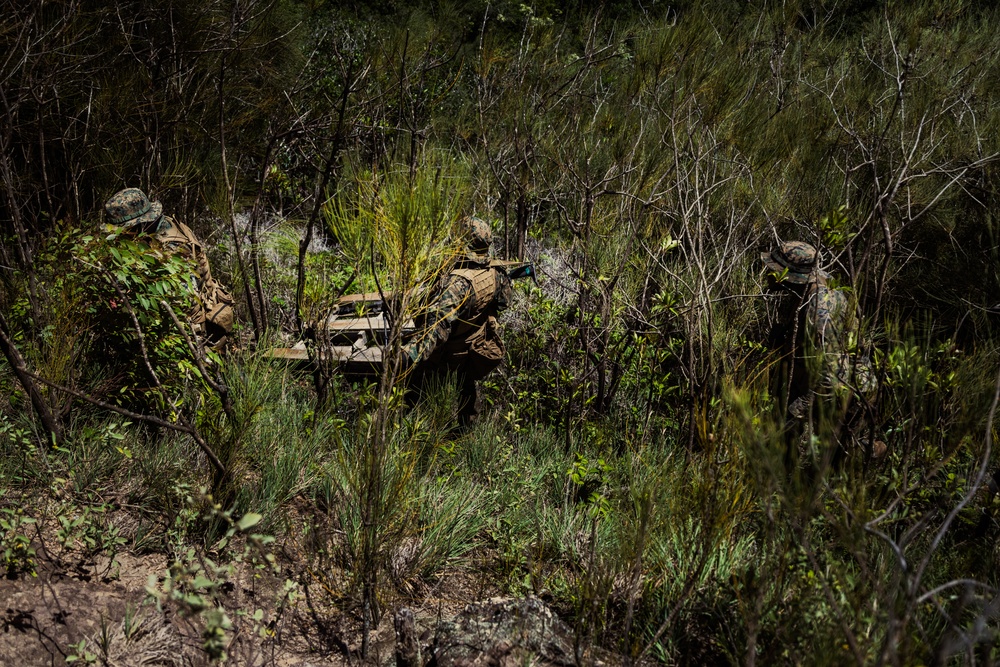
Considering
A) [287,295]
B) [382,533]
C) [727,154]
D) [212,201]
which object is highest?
[727,154]

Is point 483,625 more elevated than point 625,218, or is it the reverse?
point 625,218

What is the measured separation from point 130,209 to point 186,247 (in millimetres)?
368

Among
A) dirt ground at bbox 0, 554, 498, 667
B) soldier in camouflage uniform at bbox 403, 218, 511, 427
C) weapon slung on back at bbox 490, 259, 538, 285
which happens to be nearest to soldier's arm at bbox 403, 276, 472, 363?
soldier in camouflage uniform at bbox 403, 218, 511, 427

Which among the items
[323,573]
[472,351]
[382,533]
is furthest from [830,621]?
[472,351]

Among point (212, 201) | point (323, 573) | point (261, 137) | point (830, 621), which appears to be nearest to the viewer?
point (830, 621)

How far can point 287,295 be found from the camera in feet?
20.9

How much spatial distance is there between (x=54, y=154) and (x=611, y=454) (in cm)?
540

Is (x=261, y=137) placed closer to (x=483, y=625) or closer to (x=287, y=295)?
(x=287, y=295)

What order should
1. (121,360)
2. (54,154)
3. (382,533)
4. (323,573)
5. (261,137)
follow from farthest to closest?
(261,137) → (54,154) → (121,360) → (323,573) → (382,533)

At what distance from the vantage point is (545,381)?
17.0 feet

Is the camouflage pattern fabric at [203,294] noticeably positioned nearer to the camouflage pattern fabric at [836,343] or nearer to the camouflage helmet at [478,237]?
the camouflage helmet at [478,237]

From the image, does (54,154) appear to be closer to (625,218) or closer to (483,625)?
(625,218)

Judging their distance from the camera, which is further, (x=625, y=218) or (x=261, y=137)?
(x=261, y=137)

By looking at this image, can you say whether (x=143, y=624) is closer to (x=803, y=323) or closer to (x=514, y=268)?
(x=514, y=268)
